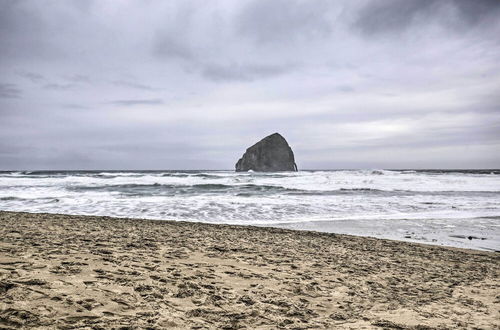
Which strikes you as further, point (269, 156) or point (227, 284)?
point (269, 156)

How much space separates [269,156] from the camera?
317 ft

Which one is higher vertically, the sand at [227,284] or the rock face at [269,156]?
the rock face at [269,156]

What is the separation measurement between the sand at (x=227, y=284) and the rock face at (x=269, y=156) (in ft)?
292

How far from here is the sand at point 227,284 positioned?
8.89 feet

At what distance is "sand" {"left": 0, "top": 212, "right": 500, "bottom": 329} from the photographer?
271cm

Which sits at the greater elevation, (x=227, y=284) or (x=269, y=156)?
(x=269, y=156)

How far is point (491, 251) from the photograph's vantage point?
6.98 meters

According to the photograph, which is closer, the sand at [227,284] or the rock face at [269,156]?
the sand at [227,284]

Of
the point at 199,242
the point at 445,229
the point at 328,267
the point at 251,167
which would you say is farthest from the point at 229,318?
the point at 251,167

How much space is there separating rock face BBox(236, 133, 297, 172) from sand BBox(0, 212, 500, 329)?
292 feet

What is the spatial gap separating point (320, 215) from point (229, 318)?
390 inches

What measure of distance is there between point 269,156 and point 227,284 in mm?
93174

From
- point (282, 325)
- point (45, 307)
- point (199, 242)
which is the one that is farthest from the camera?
point (199, 242)

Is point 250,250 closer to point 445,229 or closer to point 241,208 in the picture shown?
point 445,229
